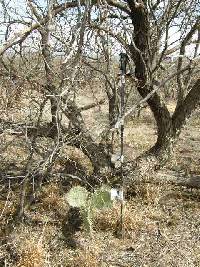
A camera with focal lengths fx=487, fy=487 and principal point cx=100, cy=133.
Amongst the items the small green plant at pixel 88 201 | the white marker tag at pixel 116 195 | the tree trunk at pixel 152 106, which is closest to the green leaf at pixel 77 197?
the small green plant at pixel 88 201

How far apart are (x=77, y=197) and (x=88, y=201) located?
130 mm

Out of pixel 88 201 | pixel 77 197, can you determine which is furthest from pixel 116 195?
pixel 77 197

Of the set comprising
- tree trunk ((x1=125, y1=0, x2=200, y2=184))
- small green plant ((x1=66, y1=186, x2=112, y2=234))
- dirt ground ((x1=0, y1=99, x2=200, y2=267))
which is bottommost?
dirt ground ((x1=0, y1=99, x2=200, y2=267))

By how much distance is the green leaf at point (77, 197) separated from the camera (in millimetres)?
5371

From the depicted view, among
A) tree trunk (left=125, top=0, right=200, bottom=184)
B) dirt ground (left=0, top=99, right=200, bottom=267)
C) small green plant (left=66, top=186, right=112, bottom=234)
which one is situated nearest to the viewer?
dirt ground (left=0, top=99, right=200, bottom=267)

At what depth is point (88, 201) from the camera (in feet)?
17.7

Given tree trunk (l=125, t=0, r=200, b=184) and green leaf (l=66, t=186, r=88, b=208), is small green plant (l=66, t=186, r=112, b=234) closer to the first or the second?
green leaf (l=66, t=186, r=88, b=208)

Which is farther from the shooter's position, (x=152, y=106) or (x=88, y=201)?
(x=152, y=106)

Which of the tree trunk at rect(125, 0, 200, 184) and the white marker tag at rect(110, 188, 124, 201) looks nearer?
the white marker tag at rect(110, 188, 124, 201)

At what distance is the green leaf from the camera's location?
5371mm

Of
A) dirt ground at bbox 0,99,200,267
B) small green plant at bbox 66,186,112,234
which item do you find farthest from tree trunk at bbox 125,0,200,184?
small green plant at bbox 66,186,112,234

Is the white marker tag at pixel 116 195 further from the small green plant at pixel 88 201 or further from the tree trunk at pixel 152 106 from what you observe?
the tree trunk at pixel 152 106

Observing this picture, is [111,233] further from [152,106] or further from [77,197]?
[152,106]

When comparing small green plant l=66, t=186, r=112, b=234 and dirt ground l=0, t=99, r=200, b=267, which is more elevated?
small green plant l=66, t=186, r=112, b=234
